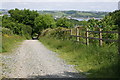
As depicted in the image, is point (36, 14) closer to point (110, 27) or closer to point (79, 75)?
point (110, 27)

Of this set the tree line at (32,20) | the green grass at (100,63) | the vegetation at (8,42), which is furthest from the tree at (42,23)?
the green grass at (100,63)

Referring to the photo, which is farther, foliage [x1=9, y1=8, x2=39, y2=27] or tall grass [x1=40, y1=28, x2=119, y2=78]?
foliage [x1=9, y1=8, x2=39, y2=27]

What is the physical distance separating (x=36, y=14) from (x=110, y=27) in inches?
3569

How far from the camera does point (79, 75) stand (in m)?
7.93

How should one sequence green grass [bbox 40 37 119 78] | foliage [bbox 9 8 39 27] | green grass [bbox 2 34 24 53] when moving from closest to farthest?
green grass [bbox 40 37 119 78], green grass [bbox 2 34 24 53], foliage [bbox 9 8 39 27]

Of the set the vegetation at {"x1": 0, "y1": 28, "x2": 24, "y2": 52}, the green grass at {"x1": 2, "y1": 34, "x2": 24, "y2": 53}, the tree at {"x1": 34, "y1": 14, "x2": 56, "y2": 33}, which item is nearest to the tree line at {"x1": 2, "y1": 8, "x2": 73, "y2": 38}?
the tree at {"x1": 34, "y1": 14, "x2": 56, "y2": 33}

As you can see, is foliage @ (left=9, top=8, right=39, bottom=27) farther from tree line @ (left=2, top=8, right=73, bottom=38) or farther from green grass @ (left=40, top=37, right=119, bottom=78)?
green grass @ (left=40, top=37, right=119, bottom=78)

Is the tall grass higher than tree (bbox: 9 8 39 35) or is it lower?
lower

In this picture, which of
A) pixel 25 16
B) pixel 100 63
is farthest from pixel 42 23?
pixel 100 63

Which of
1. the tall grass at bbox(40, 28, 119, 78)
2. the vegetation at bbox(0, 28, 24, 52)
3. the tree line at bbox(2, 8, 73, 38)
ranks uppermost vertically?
the tree line at bbox(2, 8, 73, 38)

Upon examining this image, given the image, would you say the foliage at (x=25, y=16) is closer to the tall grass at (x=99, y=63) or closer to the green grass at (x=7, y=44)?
the green grass at (x=7, y=44)

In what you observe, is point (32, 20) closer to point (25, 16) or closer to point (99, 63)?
point (25, 16)

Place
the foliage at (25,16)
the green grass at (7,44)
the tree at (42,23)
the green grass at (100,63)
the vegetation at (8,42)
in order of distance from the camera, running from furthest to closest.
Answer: the foliage at (25,16) < the tree at (42,23) < the vegetation at (8,42) < the green grass at (7,44) < the green grass at (100,63)

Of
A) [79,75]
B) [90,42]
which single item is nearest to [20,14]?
[90,42]
